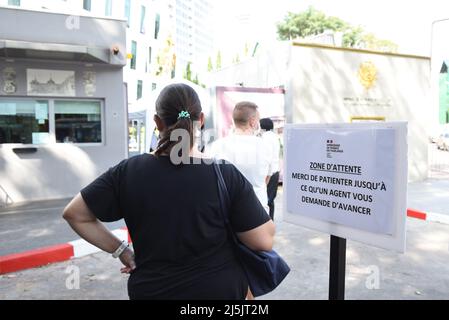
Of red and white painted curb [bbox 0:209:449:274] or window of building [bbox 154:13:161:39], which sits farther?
window of building [bbox 154:13:161:39]

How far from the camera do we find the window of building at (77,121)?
8391mm

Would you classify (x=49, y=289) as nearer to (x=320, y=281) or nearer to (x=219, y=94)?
(x=320, y=281)

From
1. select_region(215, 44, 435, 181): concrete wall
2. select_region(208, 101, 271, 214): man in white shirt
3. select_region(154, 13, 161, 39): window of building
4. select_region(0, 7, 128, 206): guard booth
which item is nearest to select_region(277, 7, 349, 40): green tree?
select_region(154, 13, 161, 39): window of building

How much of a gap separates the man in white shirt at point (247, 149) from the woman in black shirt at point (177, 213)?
6.14ft

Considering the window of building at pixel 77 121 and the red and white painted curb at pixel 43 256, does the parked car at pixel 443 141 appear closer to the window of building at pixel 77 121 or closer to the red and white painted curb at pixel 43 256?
the window of building at pixel 77 121

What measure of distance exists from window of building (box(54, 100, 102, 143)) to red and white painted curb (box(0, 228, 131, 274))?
13.5 ft

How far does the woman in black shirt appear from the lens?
1.58 meters

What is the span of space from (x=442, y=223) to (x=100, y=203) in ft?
20.7

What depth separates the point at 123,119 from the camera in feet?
29.2

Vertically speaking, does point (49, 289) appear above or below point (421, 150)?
below

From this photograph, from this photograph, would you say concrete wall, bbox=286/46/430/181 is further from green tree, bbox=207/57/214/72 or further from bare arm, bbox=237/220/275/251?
green tree, bbox=207/57/214/72

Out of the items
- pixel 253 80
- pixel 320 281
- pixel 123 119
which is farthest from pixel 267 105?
pixel 320 281

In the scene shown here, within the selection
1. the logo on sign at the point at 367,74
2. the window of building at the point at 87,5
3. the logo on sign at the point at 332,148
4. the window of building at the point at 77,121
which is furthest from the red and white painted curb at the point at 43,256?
the window of building at the point at 87,5

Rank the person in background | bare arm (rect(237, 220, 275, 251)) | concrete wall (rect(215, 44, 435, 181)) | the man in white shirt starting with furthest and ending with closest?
1. concrete wall (rect(215, 44, 435, 181))
2. the person in background
3. the man in white shirt
4. bare arm (rect(237, 220, 275, 251))
